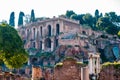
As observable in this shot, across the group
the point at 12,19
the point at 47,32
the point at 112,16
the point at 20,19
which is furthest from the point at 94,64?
the point at 12,19

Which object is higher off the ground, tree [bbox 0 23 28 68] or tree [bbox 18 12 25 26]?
tree [bbox 18 12 25 26]

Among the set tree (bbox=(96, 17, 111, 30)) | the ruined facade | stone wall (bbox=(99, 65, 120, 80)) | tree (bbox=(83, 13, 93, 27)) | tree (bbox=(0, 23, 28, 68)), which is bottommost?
stone wall (bbox=(99, 65, 120, 80))

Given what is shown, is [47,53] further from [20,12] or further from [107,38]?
[20,12]

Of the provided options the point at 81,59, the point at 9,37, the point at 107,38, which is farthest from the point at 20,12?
the point at 9,37

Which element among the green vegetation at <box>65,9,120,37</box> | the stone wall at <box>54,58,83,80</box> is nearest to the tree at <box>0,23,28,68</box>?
the stone wall at <box>54,58,83,80</box>

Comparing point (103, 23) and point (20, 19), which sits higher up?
point (20, 19)

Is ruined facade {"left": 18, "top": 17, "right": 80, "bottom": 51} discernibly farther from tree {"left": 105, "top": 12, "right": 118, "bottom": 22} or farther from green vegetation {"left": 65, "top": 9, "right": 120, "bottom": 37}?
tree {"left": 105, "top": 12, "right": 118, "bottom": 22}

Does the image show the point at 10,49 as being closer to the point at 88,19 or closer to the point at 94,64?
the point at 94,64

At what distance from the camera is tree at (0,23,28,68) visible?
33.0m

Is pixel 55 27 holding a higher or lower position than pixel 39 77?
higher

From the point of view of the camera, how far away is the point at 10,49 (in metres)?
33.8

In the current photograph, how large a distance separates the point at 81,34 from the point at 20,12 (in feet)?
94.5

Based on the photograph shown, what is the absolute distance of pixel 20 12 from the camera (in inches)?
3374

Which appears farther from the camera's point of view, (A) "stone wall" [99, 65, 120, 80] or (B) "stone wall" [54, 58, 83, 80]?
(B) "stone wall" [54, 58, 83, 80]
